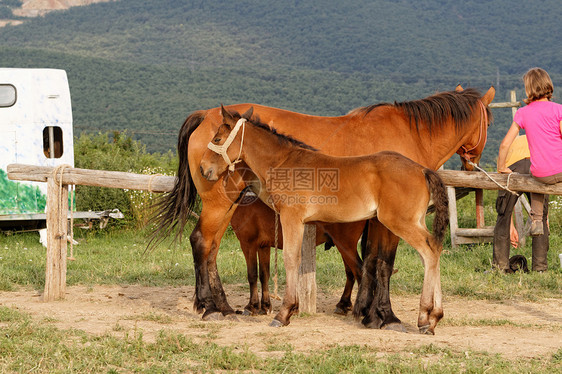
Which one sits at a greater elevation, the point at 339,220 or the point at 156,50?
the point at 156,50

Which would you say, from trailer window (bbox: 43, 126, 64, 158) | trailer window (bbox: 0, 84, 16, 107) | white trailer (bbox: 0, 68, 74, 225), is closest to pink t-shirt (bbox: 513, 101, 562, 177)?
white trailer (bbox: 0, 68, 74, 225)

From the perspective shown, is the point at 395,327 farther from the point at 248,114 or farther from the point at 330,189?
the point at 248,114

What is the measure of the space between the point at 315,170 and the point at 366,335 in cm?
142

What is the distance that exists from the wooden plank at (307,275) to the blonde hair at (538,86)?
2409 millimetres

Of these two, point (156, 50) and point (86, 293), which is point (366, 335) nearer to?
point (86, 293)

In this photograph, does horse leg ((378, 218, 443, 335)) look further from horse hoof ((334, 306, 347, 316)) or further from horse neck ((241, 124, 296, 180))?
horse hoof ((334, 306, 347, 316))

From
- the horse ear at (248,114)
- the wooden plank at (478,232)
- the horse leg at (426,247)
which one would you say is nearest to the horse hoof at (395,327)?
the horse leg at (426,247)

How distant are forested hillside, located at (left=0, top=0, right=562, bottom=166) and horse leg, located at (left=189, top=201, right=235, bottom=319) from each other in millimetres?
35714

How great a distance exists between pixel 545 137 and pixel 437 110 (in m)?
0.99

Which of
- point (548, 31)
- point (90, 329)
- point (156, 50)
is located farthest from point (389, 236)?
point (548, 31)

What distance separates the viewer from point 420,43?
102062 mm

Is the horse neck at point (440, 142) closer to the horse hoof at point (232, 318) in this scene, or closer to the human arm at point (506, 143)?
the human arm at point (506, 143)

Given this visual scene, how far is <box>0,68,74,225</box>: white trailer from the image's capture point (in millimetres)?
12805

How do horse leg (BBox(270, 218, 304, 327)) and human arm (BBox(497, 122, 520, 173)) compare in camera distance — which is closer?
horse leg (BBox(270, 218, 304, 327))
